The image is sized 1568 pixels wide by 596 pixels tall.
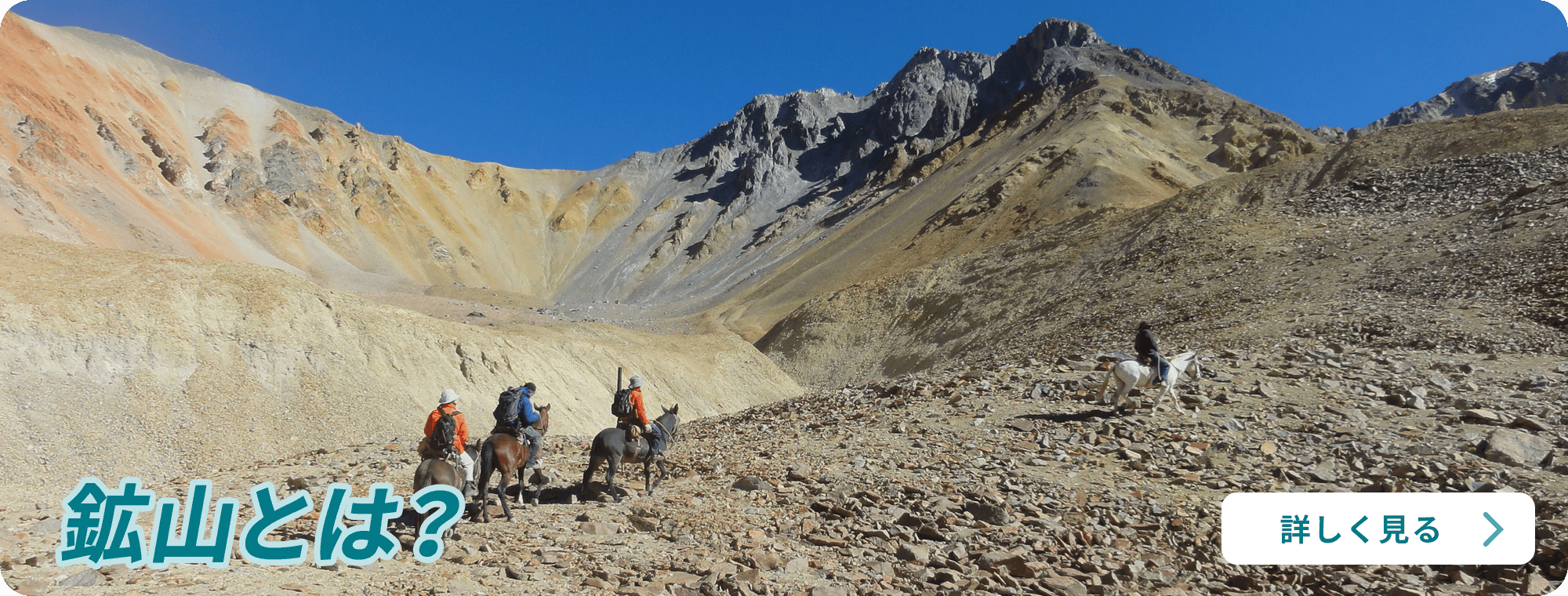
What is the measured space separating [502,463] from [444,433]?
80cm

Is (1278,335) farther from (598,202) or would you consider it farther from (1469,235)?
(598,202)

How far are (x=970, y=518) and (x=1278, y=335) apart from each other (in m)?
16.2

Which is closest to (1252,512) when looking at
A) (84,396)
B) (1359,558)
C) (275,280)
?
(1359,558)

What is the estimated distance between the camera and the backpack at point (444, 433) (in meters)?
9.40

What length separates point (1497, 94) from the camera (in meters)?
142

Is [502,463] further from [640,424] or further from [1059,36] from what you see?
[1059,36]

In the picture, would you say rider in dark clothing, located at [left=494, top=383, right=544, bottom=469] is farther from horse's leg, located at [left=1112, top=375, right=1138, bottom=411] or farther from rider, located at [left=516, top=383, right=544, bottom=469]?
horse's leg, located at [left=1112, top=375, right=1138, bottom=411]

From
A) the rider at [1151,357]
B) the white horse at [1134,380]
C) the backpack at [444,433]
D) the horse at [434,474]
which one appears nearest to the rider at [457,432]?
the backpack at [444,433]

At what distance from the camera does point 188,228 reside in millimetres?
69062

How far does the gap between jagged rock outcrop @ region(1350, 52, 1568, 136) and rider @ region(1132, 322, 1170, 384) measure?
127 meters

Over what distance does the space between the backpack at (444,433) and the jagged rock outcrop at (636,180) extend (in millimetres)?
46489

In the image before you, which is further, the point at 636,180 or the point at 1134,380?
the point at 636,180

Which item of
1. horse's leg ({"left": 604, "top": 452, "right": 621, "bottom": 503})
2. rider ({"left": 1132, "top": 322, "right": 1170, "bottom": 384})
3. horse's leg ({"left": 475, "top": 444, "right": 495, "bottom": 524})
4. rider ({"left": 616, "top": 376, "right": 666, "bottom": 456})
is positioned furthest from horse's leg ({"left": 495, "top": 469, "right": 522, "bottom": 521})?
rider ({"left": 1132, "top": 322, "right": 1170, "bottom": 384})

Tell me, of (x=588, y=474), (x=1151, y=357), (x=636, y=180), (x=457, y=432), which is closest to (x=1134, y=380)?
(x=1151, y=357)
